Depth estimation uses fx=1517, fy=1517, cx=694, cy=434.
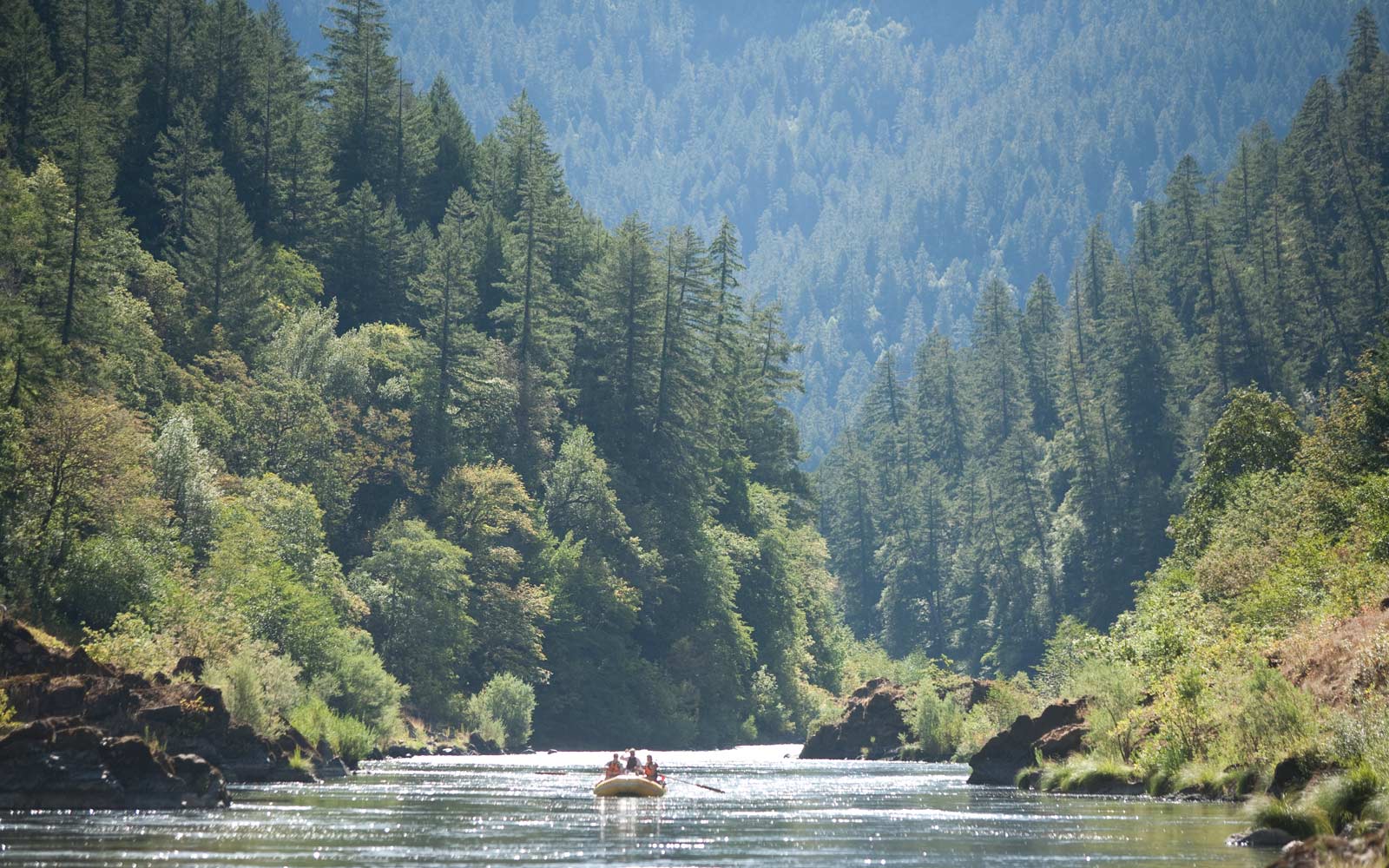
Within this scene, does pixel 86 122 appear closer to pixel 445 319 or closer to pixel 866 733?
pixel 445 319

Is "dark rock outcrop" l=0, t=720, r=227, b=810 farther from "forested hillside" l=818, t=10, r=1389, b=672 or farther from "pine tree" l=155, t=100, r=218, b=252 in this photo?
"pine tree" l=155, t=100, r=218, b=252

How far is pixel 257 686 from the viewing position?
51.7m

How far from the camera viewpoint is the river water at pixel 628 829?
29891mm

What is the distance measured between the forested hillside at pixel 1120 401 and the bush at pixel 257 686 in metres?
41.0

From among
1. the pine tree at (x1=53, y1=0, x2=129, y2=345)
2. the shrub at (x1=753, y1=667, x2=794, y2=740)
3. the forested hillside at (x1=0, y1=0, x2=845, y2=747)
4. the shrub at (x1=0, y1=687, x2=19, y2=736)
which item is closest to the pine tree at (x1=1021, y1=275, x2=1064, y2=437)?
the forested hillside at (x1=0, y1=0, x2=845, y2=747)

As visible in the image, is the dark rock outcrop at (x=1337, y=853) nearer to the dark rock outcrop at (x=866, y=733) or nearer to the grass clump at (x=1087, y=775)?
the grass clump at (x=1087, y=775)

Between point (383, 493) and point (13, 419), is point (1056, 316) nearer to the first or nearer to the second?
point (383, 493)

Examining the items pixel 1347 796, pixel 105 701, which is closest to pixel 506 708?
pixel 105 701

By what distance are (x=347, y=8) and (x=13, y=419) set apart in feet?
241

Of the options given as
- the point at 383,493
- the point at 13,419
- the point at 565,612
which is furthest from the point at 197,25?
the point at 13,419

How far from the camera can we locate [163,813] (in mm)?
37844

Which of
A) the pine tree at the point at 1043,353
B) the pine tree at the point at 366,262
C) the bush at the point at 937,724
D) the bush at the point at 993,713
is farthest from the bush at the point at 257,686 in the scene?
the pine tree at the point at 1043,353

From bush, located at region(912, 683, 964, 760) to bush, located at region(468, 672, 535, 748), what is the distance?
2152 centimetres

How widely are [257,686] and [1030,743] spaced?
1129 inches
